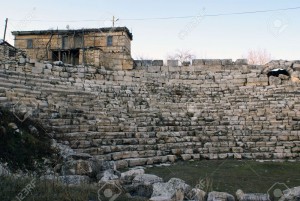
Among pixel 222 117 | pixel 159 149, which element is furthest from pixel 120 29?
pixel 159 149

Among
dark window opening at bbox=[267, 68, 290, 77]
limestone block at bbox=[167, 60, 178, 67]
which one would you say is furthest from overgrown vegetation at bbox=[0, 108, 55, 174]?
dark window opening at bbox=[267, 68, 290, 77]

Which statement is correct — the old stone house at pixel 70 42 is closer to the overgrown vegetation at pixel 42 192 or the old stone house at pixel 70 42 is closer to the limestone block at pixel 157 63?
the limestone block at pixel 157 63

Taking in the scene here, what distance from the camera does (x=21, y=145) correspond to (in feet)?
23.7

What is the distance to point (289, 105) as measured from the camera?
13.0 meters

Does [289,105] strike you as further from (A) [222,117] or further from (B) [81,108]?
(B) [81,108]

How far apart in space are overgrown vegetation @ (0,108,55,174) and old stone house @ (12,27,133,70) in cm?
1652

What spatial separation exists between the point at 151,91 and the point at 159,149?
4544 mm

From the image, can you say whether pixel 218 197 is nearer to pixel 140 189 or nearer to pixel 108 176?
pixel 140 189

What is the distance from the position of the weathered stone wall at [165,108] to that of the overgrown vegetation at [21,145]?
3.15ft

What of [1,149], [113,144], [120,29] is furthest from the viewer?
[120,29]

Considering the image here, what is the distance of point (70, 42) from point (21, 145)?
1969 centimetres

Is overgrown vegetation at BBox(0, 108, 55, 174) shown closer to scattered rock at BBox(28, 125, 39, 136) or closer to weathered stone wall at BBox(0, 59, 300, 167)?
scattered rock at BBox(28, 125, 39, 136)

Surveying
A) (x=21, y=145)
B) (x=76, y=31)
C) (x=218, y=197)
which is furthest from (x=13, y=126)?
(x=76, y=31)

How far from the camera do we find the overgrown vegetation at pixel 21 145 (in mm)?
6688
